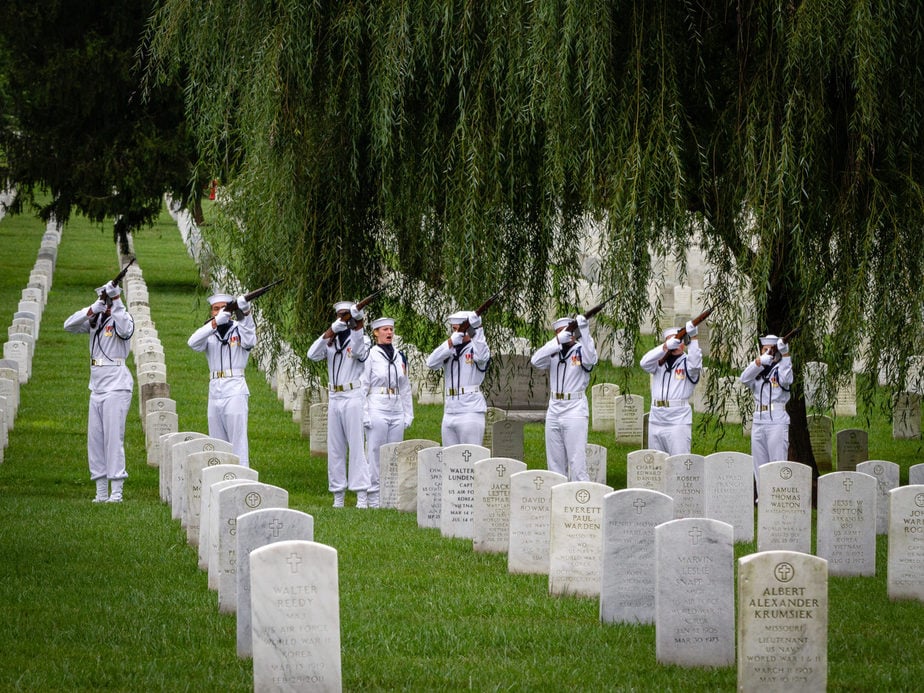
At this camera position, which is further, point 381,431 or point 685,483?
point 381,431

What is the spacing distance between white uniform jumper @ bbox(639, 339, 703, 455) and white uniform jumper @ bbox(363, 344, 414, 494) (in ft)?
8.44

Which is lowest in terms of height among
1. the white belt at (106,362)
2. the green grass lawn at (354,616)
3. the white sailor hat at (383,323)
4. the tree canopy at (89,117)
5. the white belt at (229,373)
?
the green grass lawn at (354,616)

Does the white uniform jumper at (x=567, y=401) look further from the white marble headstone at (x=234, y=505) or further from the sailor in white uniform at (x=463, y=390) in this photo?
the white marble headstone at (x=234, y=505)

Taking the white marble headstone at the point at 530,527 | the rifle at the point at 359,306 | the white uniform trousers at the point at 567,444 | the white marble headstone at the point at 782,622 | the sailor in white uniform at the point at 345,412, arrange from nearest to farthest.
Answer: the white marble headstone at the point at 782,622
the white marble headstone at the point at 530,527
the rifle at the point at 359,306
the white uniform trousers at the point at 567,444
the sailor in white uniform at the point at 345,412

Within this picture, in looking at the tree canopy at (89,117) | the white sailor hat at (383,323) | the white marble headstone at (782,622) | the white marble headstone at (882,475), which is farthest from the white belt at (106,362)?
the tree canopy at (89,117)

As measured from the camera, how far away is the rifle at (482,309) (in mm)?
13680

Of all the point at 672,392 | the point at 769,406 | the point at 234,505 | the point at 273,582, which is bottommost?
the point at 273,582

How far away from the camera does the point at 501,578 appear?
1054 cm

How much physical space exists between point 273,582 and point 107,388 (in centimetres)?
839

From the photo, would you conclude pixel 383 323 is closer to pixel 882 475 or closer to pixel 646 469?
pixel 646 469

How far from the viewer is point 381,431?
620 inches

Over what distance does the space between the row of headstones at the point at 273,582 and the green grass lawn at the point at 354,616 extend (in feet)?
1.05

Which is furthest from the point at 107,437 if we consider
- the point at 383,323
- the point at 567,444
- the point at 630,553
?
the point at 630,553

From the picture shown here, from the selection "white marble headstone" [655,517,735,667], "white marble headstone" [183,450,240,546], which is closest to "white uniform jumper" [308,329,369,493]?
"white marble headstone" [183,450,240,546]
